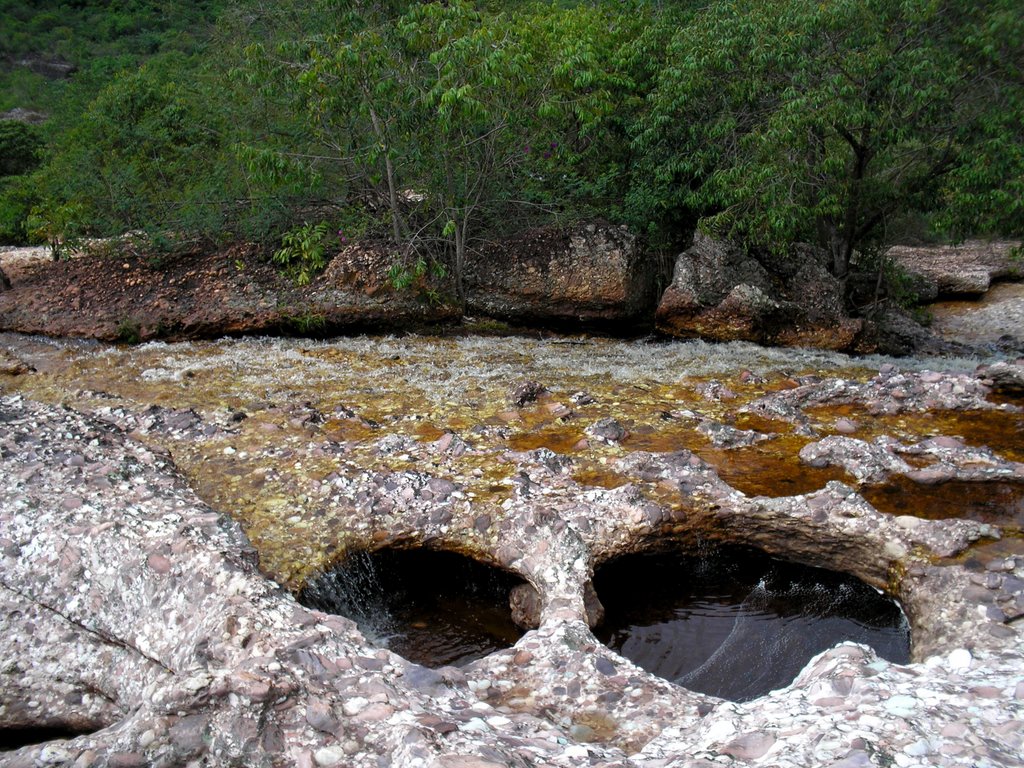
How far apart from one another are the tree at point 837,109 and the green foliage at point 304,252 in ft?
17.9

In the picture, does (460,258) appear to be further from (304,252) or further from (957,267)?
(957,267)

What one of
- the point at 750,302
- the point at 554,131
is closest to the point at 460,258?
the point at 554,131

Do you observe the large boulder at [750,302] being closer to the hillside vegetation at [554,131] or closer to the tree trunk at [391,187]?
the hillside vegetation at [554,131]

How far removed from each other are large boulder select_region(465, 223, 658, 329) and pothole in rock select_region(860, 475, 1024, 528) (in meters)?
6.80

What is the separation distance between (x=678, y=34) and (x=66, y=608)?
11174 mm

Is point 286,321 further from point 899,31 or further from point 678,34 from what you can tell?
point 899,31

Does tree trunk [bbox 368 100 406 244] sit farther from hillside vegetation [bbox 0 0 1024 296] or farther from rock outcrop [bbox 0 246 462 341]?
rock outcrop [bbox 0 246 462 341]

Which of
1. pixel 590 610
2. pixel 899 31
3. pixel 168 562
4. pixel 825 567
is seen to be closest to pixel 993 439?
pixel 825 567

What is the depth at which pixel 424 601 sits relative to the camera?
6.11 metres

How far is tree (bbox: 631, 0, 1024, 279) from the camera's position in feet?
33.1

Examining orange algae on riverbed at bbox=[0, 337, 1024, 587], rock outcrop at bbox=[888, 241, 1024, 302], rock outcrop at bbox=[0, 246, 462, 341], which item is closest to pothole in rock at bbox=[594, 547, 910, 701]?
orange algae on riverbed at bbox=[0, 337, 1024, 587]

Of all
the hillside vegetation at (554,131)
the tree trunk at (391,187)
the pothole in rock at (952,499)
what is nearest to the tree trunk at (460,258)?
the hillside vegetation at (554,131)

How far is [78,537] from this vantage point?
17.0 ft

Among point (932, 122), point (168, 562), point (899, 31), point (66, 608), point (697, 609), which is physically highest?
point (899, 31)
